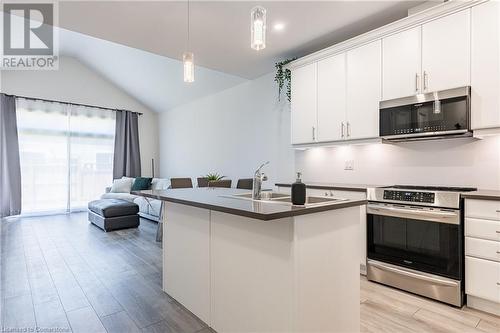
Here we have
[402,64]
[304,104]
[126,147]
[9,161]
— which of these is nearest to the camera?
[402,64]

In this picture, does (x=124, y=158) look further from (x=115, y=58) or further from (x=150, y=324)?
(x=150, y=324)

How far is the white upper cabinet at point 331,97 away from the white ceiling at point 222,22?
348 mm

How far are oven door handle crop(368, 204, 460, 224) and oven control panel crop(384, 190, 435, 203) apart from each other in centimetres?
9

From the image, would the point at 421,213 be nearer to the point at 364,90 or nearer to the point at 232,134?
the point at 364,90

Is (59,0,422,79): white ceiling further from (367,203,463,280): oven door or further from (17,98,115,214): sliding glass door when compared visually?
(17,98,115,214): sliding glass door

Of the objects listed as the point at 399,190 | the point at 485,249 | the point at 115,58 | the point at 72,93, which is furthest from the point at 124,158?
the point at 485,249

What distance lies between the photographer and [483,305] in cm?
221

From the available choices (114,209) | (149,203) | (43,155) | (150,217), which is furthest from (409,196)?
(43,155)

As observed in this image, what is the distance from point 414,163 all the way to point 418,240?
2.91 ft

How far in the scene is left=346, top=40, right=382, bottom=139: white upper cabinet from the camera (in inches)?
117

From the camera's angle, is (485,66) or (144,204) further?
(144,204)

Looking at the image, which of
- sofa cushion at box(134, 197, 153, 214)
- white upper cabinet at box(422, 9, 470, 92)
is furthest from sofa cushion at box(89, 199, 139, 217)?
white upper cabinet at box(422, 9, 470, 92)

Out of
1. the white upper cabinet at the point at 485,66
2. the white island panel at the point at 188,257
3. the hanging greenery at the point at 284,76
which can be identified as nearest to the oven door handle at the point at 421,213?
the white upper cabinet at the point at 485,66
